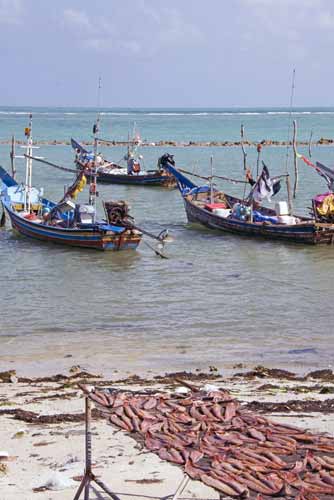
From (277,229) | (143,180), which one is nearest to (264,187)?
(277,229)

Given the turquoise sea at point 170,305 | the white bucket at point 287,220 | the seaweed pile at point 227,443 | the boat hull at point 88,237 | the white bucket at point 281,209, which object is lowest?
the turquoise sea at point 170,305

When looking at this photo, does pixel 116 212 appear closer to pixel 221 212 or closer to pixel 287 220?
pixel 221 212

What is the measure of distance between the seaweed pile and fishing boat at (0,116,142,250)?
13.7 metres

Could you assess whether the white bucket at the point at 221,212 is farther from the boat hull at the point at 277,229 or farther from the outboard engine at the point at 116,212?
the outboard engine at the point at 116,212

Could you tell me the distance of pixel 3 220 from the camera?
28.7 m

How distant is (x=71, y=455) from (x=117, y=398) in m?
1.10

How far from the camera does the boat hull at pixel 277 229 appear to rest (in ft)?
81.8

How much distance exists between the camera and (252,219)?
2673 cm

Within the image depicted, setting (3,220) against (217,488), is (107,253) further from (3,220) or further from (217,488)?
(217,488)

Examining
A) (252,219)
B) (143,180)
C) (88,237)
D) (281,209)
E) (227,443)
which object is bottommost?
(227,443)

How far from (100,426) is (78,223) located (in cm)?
1511

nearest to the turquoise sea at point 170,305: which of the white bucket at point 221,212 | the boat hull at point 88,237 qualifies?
the boat hull at point 88,237

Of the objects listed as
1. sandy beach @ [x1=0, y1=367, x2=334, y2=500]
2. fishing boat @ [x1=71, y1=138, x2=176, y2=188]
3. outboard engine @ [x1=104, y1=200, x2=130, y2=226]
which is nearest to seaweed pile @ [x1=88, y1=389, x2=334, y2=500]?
sandy beach @ [x1=0, y1=367, x2=334, y2=500]

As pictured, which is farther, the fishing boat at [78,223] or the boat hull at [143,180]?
the boat hull at [143,180]
